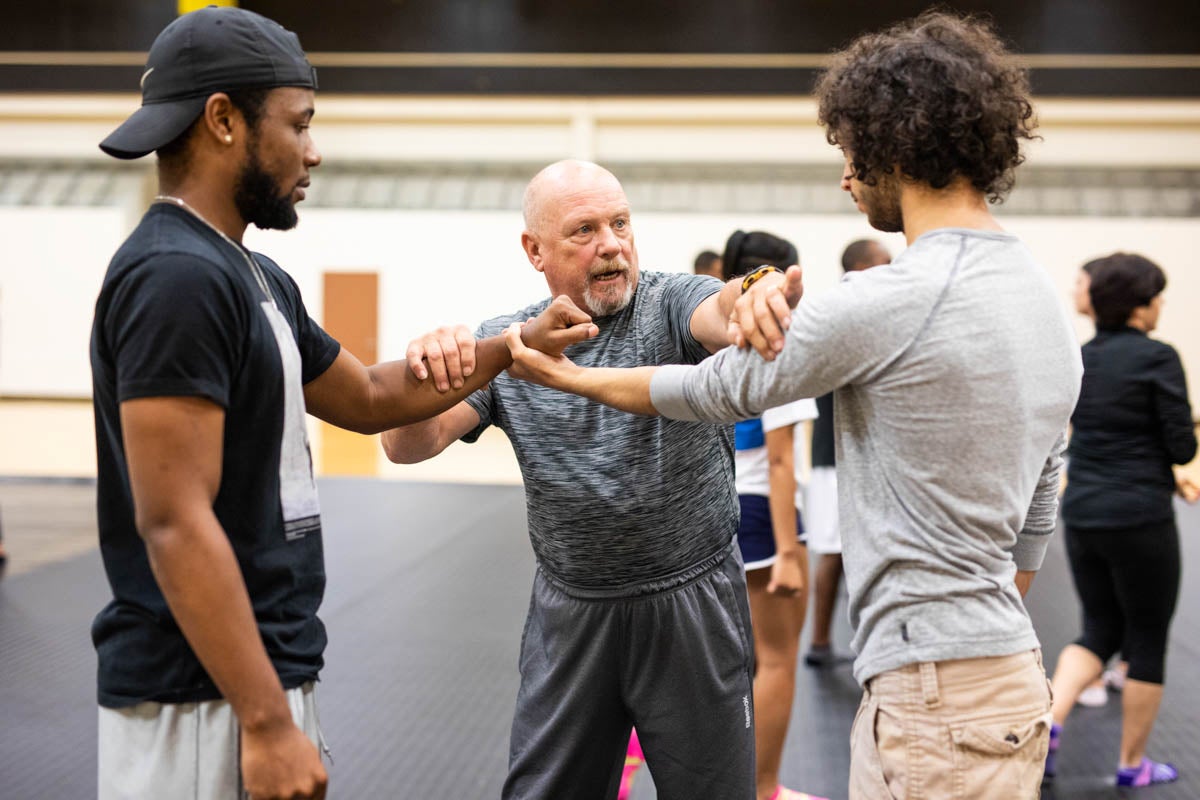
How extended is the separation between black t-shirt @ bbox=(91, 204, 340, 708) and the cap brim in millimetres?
90

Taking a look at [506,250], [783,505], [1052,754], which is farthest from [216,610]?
[506,250]

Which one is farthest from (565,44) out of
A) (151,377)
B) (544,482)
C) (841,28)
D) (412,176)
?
(151,377)

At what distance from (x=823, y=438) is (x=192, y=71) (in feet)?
10.9

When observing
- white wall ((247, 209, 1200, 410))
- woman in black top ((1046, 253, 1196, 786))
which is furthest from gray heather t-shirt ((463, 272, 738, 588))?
white wall ((247, 209, 1200, 410))

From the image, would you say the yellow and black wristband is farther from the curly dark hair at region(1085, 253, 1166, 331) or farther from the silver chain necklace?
the curly dark hair at region(1085, 253, 1166, 331)

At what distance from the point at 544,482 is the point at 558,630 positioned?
30 centimetres

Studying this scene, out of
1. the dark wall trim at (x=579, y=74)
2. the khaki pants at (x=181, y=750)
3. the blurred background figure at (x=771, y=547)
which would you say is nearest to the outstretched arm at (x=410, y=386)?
the khaki pants at (x=181, y=750)

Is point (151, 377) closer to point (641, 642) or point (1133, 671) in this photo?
point (641, 642)

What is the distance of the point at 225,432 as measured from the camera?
4.53 ft

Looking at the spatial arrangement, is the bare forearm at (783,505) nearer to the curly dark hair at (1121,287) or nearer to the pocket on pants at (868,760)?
the curly dark hair at (1121,287)

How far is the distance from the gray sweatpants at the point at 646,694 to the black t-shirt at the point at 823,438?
7.36 ft

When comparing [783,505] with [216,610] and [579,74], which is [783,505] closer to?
[216,610]

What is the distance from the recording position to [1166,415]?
313 cm

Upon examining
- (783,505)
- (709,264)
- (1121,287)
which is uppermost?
(709,264)
